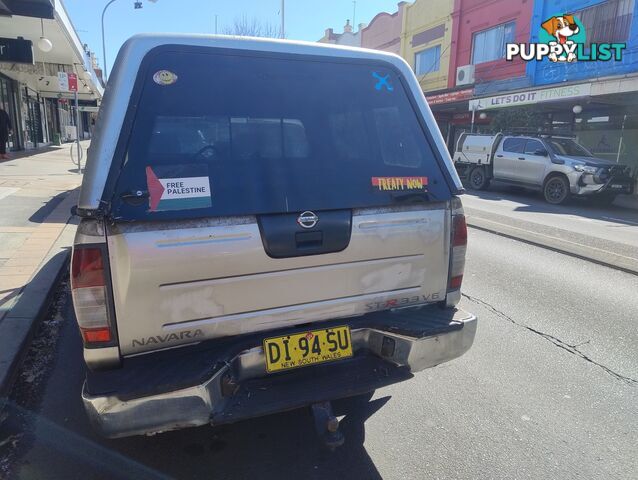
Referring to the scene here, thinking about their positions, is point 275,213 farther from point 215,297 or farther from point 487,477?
point 487,477

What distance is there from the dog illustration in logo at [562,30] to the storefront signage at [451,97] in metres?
3.60

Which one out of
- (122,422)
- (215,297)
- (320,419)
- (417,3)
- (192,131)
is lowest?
(320,419)

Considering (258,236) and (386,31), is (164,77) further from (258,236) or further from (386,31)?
(386,31)

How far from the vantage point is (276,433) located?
283 centimetres

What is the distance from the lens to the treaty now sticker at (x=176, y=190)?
214 cm

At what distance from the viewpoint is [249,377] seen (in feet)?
7.79

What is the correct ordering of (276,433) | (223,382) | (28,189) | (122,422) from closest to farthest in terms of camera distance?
(122,422) < (223,382) < (276,433) < (28,189)

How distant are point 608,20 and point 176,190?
20.6 meters

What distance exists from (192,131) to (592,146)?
20.0 metres

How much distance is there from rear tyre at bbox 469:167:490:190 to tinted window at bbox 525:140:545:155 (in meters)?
2.25

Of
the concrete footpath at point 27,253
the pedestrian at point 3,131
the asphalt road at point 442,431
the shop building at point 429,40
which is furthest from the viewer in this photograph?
the shop building at point 429,40

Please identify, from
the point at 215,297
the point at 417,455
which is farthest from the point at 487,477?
the point at 215,297

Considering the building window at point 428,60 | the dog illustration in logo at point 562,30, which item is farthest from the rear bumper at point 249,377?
the building window at point 428,60

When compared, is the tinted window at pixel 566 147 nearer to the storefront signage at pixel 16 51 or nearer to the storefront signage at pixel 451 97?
the storefront signage at pixel 451 97
